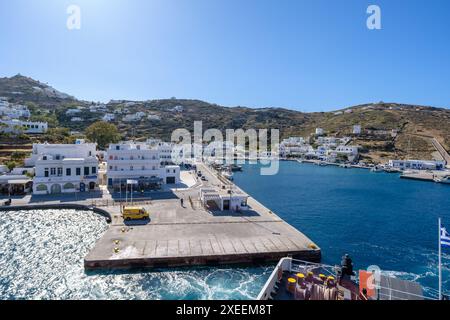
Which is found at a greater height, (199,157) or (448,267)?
(199,157)

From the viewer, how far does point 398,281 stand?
44.2 feet

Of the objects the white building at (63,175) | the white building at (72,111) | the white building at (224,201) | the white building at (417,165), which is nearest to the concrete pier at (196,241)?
the white building at (224,201)

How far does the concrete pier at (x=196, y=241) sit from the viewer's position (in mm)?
21578

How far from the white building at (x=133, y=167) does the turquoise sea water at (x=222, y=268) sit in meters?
10.5

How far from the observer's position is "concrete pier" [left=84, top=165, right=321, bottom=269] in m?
21.6

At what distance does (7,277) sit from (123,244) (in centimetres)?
754

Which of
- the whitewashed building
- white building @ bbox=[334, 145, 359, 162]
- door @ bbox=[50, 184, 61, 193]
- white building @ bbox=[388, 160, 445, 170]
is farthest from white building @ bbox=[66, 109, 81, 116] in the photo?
white building @ bbox=[388, 160, 445, 170]

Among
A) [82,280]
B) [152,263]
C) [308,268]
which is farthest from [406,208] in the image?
[82,280]

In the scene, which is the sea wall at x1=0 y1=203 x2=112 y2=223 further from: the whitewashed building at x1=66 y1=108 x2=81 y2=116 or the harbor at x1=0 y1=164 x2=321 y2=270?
the whitewashed building at x1=66 y1=108 x2=81 y2=116

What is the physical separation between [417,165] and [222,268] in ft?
301

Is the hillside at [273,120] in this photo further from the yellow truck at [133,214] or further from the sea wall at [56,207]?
the yellow truck at [133,214]

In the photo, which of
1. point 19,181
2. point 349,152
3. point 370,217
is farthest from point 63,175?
point 349,152

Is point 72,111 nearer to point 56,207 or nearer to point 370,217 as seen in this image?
point 56,207
